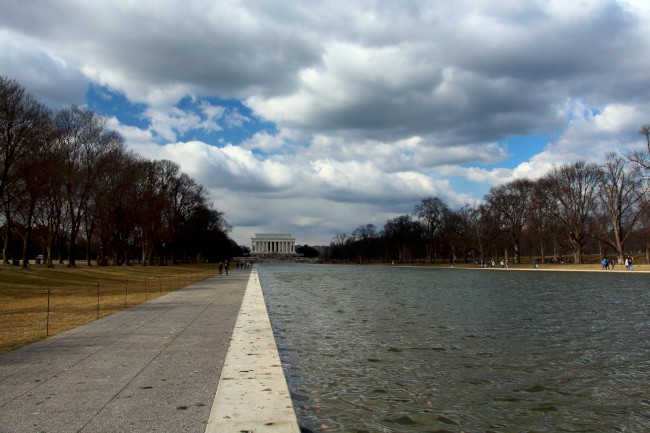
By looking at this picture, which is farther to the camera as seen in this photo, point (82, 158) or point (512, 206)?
point (512, 206)

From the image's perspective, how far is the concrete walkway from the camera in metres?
6.52

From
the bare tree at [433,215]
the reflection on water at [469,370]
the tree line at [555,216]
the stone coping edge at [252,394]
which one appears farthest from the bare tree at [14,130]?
the bare tree at [433,215]

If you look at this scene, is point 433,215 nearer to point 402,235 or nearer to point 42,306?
point 402,235

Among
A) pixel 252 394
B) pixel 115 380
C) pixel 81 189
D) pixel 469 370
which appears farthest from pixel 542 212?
pixel 115 380

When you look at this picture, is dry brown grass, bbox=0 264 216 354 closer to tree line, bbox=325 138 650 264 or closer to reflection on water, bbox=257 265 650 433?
reflection on water, bbox=257 265 650 433

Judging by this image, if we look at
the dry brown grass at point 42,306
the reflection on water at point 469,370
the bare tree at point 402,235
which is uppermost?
the bare tree at point 402,235

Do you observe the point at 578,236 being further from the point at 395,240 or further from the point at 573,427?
the point at 573,427

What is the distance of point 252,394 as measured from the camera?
7.89 meters

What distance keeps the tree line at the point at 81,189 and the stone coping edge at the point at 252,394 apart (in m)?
33.7

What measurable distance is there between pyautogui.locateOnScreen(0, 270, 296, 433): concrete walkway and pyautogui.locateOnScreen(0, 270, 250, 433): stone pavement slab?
12 mm

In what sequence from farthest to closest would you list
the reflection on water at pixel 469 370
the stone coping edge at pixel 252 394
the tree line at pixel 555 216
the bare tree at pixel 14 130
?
the tree line at pixel 555 216
the bare tree at pixel 14 130
the reflection on water at pixel 469 370
the stone coping edge at pixel 252 394

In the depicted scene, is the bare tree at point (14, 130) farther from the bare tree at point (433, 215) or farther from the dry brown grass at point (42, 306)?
the bare tree at point (433, 215)

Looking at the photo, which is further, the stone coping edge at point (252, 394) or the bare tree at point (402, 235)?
the bare tree at point (402, 235)

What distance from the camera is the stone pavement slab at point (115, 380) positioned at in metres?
6.52
